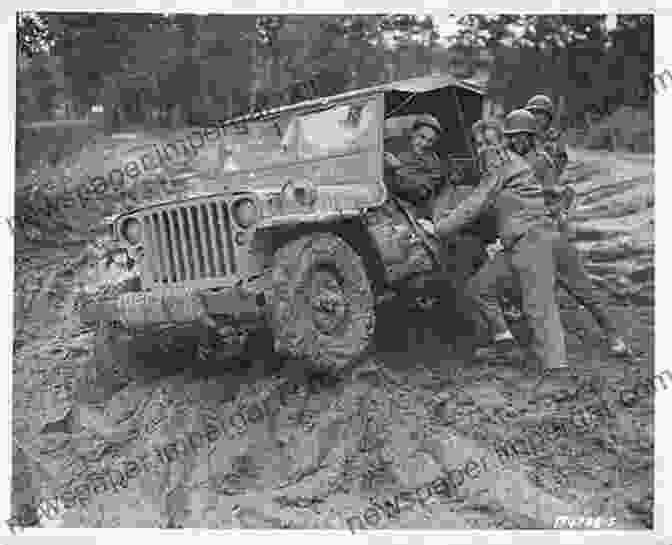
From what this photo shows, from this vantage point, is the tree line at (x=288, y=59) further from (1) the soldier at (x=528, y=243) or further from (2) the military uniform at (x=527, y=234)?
(2) the military uniform at (x=527, y=234)

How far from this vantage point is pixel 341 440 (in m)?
5.75

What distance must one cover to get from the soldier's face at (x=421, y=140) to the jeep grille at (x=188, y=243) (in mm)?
1562

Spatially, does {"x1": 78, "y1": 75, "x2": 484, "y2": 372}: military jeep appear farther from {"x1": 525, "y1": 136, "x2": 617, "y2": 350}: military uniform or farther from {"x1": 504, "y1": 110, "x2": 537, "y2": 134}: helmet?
{"x1": 525, "y1": 136, "x2": 617, "y2": 350}: military uniform

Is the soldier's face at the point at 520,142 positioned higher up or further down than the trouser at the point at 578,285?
higher up

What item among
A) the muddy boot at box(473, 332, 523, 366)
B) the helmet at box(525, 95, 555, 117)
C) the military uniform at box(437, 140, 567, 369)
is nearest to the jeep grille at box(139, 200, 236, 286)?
the military uniform at box(437, 140, 567, 369)

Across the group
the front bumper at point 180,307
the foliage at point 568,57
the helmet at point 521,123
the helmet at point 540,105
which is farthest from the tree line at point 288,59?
the front bumper at point 180,307

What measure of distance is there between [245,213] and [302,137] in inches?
47.4

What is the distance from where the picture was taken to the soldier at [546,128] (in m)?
6.99

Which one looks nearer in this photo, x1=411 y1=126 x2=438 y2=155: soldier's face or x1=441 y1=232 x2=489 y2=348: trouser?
x1=411 y1=126 x2=438 y2=155: soldier's face

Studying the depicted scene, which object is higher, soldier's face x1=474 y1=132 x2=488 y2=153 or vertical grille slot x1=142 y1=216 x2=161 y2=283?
soldier's face x1=474 y1=132 x2=488 y2=153

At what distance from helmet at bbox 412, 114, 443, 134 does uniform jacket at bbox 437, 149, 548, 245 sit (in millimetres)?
545

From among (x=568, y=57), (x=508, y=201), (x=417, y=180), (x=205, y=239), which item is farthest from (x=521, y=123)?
(x=205, y=239)

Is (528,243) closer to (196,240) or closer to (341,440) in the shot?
(341,440)

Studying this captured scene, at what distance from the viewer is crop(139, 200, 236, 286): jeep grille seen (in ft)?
18.9
